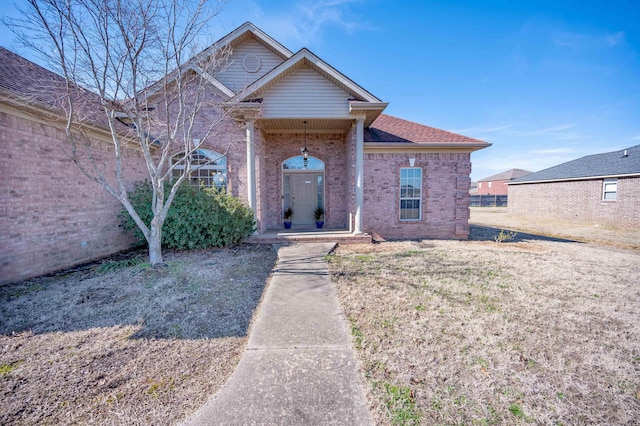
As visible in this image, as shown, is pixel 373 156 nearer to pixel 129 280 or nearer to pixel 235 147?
pixel 235 147

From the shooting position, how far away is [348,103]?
25.5ft

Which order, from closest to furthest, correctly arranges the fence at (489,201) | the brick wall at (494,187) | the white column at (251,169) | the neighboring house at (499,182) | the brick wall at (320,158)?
1. the white column at (251,169)
2. the brick wall at (320,158)
3. the fence at (489,201)
4. the neighboring house at (499,182)
5. the brick wall at (494,187)

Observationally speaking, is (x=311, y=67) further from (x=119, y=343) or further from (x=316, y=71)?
(x=119, y=343)

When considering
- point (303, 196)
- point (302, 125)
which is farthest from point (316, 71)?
point (303, 196)

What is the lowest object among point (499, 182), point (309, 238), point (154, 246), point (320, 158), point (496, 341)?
point (496, 341)

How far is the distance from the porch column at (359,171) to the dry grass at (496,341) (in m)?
2.92

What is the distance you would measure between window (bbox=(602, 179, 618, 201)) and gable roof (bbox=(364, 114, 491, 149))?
11.6 metres

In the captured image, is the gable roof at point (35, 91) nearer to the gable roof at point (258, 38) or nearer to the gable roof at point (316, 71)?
the gable roof at point (316, 71)

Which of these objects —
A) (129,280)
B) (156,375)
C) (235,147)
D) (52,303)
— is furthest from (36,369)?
(235,147)

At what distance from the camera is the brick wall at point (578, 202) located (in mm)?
13367

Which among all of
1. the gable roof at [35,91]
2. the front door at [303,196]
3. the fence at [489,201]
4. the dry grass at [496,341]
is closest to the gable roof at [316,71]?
the gable roof at [35,91]

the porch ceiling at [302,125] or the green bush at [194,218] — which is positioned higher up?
the porch ceiling at [302,125]

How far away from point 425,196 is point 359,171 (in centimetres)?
311

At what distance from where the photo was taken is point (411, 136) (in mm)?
9711
